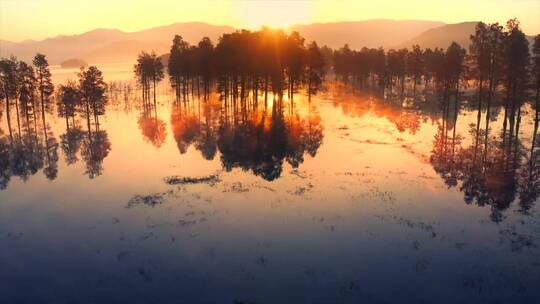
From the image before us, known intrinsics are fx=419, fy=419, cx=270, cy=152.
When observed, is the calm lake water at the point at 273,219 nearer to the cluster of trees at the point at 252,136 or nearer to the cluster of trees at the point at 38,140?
the cluster of trees at the point at 252,136

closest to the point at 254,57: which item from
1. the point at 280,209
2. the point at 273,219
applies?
the point at 280,209

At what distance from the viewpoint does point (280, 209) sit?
115 ft

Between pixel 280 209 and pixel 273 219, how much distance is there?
2.29 metres

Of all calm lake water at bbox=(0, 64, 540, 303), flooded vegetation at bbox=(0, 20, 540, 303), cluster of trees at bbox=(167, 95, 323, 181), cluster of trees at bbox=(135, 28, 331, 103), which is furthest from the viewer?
cluster of trees at bbox=(135, 28, 331, 103)

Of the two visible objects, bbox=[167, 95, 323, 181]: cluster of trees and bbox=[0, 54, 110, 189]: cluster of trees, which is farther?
bbox=[0, 54, 110, 189]: cluster of trees

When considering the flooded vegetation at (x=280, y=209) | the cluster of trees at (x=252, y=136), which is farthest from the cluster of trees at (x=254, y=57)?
the flooded vegetation at (x=280, y=209)

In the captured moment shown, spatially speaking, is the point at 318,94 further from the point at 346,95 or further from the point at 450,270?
the point at 450,270

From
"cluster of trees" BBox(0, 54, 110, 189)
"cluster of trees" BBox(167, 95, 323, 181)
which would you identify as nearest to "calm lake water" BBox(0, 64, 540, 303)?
"cluster of trees" BBox(167, 95, 323, 181)

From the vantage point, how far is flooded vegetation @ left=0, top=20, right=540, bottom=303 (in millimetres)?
23578

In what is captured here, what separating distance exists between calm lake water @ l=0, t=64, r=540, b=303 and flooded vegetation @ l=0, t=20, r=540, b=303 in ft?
0.47

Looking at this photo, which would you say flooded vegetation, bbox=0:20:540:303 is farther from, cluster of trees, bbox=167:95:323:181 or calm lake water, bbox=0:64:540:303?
cluster of trees, bbox=167:95:323:181

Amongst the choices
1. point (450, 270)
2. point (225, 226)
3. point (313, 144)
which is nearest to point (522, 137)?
point (313, 144)

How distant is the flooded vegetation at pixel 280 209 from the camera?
77.4ft

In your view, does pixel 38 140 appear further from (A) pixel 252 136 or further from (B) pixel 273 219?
(B) pixel 273 219
